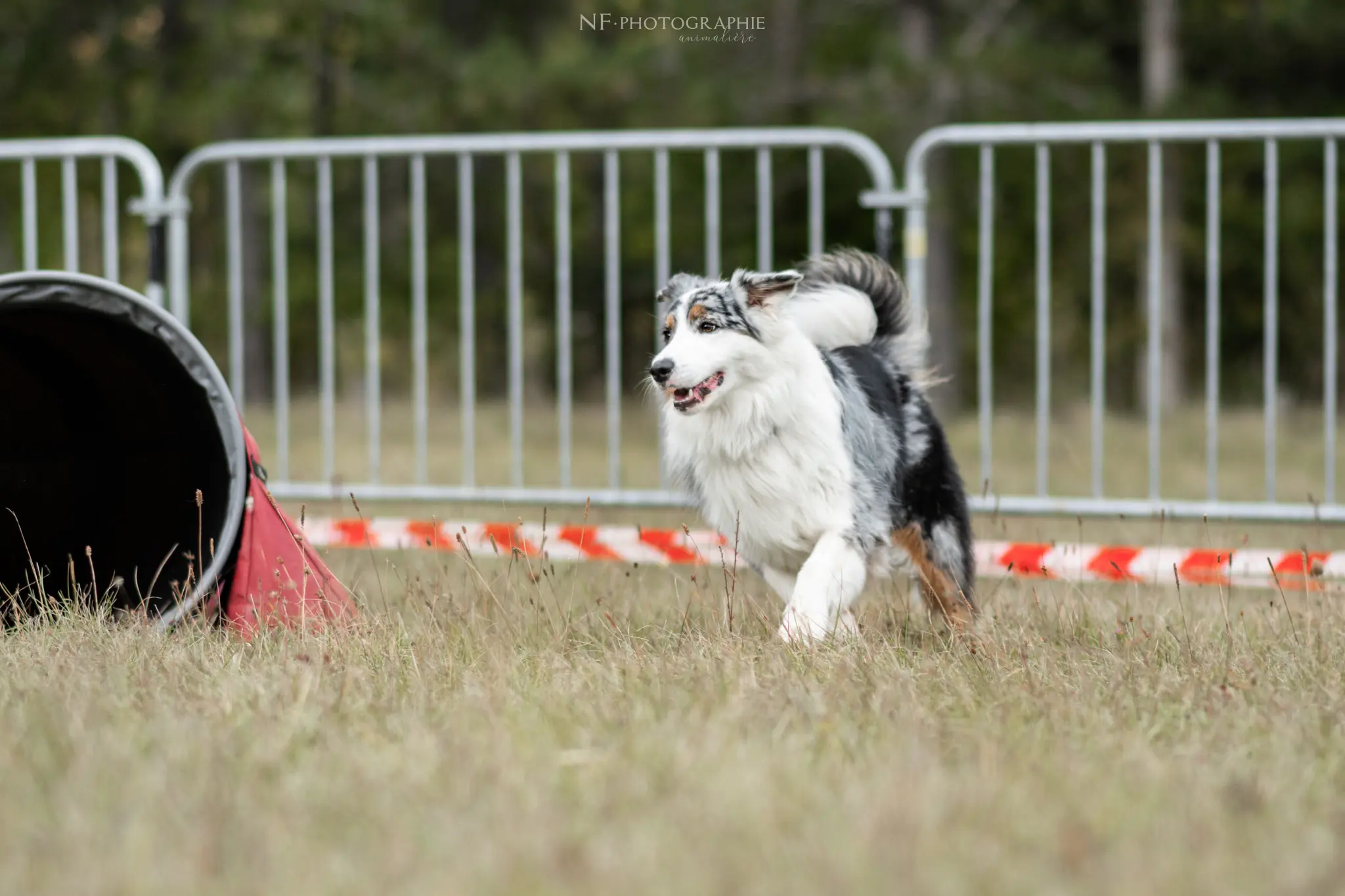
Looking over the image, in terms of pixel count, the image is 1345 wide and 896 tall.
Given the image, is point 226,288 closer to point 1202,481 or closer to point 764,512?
point 1202,481

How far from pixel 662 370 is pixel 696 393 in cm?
17

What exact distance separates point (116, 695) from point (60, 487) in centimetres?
189

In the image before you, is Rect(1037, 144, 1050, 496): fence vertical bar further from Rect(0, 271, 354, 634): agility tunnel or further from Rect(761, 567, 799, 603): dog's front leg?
Rect(0, 271, 354, 634): agility tunnel

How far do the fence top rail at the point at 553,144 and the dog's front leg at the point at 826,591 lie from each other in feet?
7.55

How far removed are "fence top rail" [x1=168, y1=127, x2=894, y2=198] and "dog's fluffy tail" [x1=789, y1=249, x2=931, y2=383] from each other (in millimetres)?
1293

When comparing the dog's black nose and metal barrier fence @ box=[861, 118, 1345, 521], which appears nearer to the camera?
the dog's black nose

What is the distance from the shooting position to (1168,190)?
1509 cm

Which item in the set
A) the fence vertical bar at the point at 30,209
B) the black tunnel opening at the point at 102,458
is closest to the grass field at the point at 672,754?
the black tunnel opening at the point at 102,458

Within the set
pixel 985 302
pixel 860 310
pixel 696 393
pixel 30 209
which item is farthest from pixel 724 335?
pixel 30 209

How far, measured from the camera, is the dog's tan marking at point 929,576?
4.46 metres

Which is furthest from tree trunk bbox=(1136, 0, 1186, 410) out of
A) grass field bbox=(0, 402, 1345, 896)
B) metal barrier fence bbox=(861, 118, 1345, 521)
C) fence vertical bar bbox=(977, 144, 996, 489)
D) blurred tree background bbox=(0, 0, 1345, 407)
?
grass field bbox=(0, 402, 1345, 896)

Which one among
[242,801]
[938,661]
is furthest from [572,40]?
[242,801]

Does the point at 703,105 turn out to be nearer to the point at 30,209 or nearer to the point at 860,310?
the point at 30,209

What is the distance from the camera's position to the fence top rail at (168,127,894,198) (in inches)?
239
